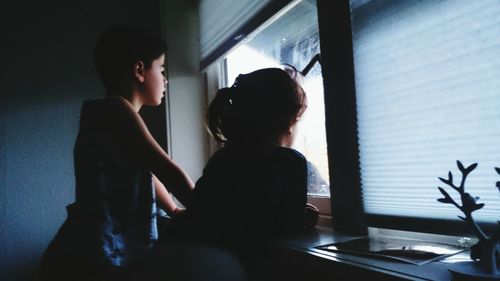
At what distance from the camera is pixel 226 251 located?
3.10ft

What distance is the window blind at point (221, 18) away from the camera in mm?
1497

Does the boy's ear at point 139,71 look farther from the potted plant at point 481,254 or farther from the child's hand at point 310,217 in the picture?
the potted plant at point 481,254

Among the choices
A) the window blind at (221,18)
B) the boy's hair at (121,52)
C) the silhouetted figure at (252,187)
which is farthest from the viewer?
the window blind at (221,18)

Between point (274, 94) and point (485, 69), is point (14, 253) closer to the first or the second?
point (274, 94)

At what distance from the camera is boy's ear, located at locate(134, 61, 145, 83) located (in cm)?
126

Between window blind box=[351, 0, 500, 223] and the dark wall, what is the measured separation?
149 cm

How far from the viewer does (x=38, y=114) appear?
1.87 meters

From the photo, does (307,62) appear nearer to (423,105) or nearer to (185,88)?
(423,105)

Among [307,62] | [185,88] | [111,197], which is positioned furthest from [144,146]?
[185,88]

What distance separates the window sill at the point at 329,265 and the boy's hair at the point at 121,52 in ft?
2.35

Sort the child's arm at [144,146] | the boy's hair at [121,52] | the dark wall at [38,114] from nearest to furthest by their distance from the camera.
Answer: the child's arm at [144,146], the boy's hair at [121,52], the dark wall at [38,114]

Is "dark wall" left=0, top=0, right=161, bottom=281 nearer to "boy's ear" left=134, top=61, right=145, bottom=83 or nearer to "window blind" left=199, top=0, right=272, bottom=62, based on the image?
"window blind" left=199, top=0, right=272, bottom=62

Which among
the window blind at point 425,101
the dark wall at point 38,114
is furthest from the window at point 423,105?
the dark wall at point 38,114

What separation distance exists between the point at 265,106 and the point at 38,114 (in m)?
1.31
